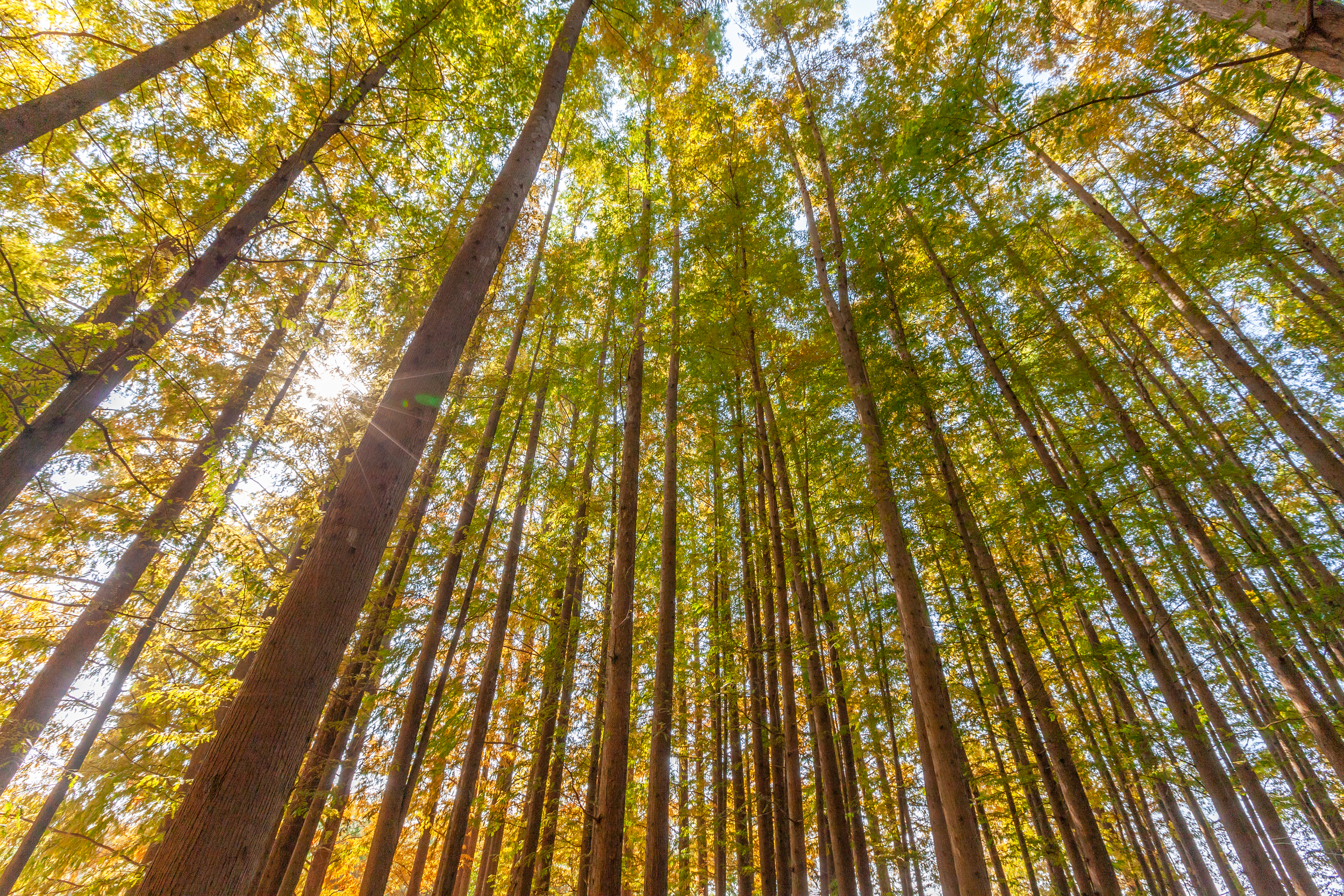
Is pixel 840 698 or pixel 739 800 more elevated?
pixel 840 698

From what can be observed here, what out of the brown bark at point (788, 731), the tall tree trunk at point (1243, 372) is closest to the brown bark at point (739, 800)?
A: the brown bark at point (788, 731)

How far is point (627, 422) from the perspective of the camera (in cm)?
531

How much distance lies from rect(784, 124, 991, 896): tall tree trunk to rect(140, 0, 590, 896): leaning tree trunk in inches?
140

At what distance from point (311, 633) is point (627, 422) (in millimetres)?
3847

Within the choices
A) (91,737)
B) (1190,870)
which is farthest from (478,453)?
(1190,870)

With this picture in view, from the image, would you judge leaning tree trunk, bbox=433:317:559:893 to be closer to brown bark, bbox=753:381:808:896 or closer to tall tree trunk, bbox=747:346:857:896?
brown bark, bbox=753:381:808:896

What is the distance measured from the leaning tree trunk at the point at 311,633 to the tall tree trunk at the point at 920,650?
3.55m

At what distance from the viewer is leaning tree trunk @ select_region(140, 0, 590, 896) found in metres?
1.33

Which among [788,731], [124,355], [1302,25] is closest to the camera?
[1302,25]

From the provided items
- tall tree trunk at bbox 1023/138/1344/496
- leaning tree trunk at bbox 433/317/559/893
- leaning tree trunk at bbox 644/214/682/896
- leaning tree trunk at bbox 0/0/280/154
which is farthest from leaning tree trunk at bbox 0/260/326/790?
tall tree trunk at bbox 1023/138/1344/496

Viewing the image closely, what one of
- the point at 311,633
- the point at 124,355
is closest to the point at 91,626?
the point at 124,355

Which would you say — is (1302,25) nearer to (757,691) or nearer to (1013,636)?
(1013,636)

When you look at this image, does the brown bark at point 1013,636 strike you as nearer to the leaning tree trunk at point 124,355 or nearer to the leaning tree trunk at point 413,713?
the leaning tree trunk at point 413,713

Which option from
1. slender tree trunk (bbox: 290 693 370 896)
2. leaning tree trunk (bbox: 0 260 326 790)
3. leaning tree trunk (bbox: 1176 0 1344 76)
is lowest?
slender tree trunk (bbox: 290 693 370 896)
